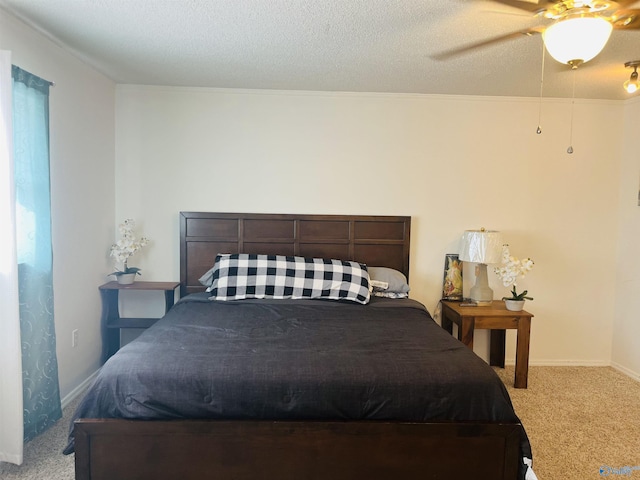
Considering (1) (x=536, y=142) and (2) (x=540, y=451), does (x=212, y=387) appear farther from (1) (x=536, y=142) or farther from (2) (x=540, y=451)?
(1) (x=536, y=142)

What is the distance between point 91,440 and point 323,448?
3.21 feet

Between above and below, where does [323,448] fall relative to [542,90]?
below

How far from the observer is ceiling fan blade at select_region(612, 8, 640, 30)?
1.77 m

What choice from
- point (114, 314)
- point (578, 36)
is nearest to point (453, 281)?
point (578, 36)

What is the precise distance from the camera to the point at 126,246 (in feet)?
11.2

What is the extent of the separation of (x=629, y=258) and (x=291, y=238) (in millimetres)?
2820

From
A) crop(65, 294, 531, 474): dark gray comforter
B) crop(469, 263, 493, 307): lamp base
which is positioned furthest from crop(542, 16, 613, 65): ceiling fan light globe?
crop(469, 263, 493, 307): lamp base

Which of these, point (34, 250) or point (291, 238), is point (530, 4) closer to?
point (291, 238)

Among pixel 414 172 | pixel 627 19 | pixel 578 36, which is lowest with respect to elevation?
pixel 414 172

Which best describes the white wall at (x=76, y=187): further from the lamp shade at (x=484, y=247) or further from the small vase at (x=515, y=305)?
the small vase at (x=515, y=305)

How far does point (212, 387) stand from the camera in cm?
187

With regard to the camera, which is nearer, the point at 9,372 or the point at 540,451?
the point at 9,372

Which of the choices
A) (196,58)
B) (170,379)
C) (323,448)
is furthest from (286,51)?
(323,448)

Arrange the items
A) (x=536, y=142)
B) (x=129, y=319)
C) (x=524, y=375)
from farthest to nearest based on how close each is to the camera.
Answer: (x=536, y=142), (x=129, y=319), (x=524, y=375)
